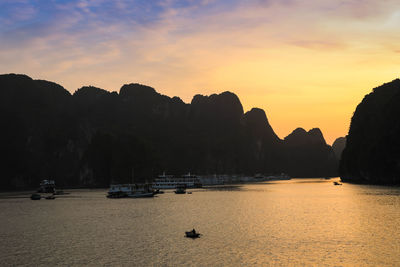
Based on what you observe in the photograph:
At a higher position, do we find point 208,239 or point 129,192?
point 129,192

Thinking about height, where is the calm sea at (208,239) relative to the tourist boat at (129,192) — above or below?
below

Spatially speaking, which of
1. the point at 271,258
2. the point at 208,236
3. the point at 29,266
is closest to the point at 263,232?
the point at 208,236

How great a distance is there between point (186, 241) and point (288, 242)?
521 inches

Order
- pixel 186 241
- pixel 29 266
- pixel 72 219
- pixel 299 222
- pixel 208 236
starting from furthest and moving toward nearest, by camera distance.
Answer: pixel 72 219 → pixel 299 222 → pixel 208 236 → pixel 186 241 → pixel 29 266

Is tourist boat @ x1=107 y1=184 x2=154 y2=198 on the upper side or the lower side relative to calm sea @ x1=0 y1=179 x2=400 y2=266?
upper

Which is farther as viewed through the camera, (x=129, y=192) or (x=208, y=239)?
(x=129, y=192)

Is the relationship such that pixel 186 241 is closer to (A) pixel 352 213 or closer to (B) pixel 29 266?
(B) pixel 29 266

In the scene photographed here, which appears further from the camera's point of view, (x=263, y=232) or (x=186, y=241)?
(x=263, y=232)

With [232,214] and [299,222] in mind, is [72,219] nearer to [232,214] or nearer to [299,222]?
[232,214]

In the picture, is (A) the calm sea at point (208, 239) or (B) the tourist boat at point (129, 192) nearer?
(A) the calm sea at point (208, 239)

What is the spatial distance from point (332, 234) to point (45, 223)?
51485 mm

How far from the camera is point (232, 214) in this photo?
307ft

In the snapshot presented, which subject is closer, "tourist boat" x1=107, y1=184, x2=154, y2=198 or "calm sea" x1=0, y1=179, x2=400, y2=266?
"calm sea" x1=0, y1=179, x2=400, y2=266

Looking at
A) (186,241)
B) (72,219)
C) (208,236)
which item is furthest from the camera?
(72,219)
